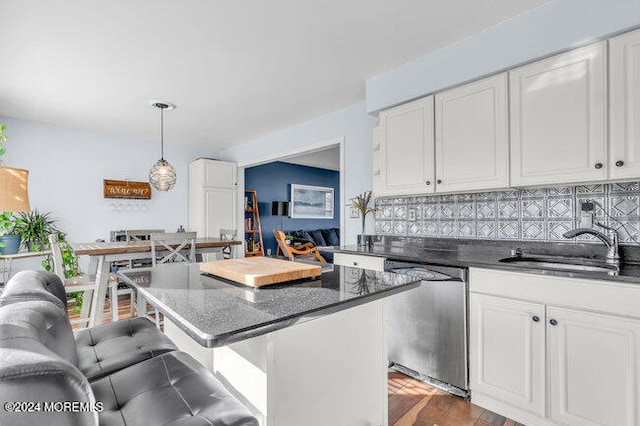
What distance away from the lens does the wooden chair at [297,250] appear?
6090 millimetres

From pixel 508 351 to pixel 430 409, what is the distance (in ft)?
1.87

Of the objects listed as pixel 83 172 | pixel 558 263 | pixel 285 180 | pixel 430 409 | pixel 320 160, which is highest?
pixel 320 160

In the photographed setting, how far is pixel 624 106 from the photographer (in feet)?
5.47

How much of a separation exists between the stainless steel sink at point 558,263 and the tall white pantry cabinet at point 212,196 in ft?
15.0

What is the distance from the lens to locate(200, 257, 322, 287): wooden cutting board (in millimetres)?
1131

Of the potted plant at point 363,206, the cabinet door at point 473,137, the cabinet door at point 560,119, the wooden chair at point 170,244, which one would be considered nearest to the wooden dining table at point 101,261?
the wooden chair at point 170,244

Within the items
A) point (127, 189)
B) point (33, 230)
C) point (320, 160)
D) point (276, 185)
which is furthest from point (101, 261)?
point (320, 160)

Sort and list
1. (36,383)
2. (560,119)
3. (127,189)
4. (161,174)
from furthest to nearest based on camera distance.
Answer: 1. (127,189)
2. (161,174)
3. (560,119)
4. (36,383)

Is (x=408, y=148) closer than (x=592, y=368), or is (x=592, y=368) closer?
(x=592, y=368)

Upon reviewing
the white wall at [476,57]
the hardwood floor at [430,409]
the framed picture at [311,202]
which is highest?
the white wall at [476,57]

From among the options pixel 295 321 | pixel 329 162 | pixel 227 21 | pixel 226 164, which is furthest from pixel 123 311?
pixel 329 162

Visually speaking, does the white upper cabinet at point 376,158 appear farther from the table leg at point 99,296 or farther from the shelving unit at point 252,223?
the shelving unit at point 252,223

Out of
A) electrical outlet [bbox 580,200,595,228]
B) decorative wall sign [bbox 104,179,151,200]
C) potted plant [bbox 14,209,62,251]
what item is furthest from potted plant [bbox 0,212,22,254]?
electrical outlet [bbox 580,200,595,228]

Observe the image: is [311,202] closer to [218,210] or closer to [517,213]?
[218,210]
